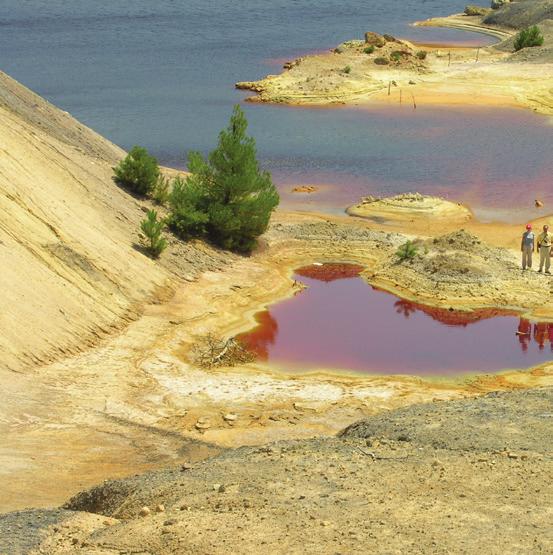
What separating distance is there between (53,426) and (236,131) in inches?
617

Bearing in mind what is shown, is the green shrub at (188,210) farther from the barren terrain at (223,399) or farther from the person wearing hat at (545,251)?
the person wearing hat at (545,251)

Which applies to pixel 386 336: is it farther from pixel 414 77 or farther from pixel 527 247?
pixel 414 77

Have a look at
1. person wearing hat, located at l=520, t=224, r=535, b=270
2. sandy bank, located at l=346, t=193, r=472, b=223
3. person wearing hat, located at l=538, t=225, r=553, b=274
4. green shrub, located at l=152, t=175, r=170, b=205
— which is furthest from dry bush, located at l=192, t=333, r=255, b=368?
sandy bank, located at l=346, t=193, r=472, b=223

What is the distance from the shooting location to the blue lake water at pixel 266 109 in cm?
4728

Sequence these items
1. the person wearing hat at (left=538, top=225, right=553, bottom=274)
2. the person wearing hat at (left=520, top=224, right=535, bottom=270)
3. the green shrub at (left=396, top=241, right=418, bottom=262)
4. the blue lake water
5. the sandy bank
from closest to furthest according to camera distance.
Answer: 1. the person wearing hat at (left=520, top=224, right=535, bottom=270)
2. the person wearing hat at (left=538, top=225, right=553, bottom=274)
3. the green shrub at (left=396, top=241, right=418, bottom=262)
4. the sandy bank
5. the blue lake water

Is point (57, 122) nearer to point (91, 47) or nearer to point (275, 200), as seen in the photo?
point (275, 200)

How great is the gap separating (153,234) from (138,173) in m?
5.01

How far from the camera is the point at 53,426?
21672 mm

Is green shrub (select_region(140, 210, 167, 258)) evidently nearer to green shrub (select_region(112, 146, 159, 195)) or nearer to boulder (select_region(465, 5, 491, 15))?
green shrub (select_region(112, 146, 159, 195))

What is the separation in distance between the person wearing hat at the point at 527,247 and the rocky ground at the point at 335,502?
48.8ft

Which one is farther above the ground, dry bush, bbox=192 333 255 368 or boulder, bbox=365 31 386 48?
boulder, bbox=365 31 386 48

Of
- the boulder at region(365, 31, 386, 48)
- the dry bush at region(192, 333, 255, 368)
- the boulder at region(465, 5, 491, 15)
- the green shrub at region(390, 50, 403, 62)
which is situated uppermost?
the boulder at region(465, 5, 491, 15)

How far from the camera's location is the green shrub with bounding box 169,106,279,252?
34.8m

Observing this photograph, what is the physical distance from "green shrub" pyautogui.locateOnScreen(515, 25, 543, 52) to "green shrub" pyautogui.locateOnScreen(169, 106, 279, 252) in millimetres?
45733
